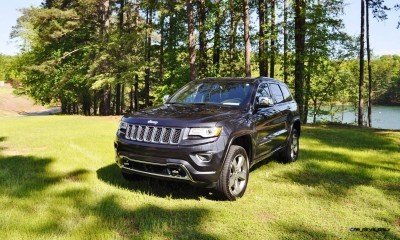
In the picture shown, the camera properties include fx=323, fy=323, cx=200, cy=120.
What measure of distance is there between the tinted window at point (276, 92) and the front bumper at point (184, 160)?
268cm

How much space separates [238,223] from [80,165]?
13.8ft

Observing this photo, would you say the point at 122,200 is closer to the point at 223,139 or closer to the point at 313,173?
the point at 223,139

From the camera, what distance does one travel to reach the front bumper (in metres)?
4.42

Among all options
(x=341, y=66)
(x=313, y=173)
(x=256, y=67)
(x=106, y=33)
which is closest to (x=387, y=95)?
(x=341, y=66)

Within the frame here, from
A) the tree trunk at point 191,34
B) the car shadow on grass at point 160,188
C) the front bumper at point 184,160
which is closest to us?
the front bumper at point 184,160

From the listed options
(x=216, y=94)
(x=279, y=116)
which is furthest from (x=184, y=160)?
(x=279, y=116)

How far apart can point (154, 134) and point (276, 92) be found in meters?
3.49

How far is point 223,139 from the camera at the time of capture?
4602 mm

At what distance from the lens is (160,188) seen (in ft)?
18.1

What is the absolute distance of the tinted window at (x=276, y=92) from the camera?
6874 mm

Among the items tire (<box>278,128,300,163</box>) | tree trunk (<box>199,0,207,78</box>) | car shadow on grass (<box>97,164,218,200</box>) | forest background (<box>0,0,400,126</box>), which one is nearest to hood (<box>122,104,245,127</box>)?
car shadow on grass (<box>97,164,218,200</box>)

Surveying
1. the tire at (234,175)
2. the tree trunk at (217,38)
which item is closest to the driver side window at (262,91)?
the tire at (234,175)

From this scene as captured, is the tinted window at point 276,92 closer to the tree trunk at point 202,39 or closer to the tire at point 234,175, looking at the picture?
the tire at point 234,175

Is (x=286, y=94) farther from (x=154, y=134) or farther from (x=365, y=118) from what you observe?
(x=365, y=118)
